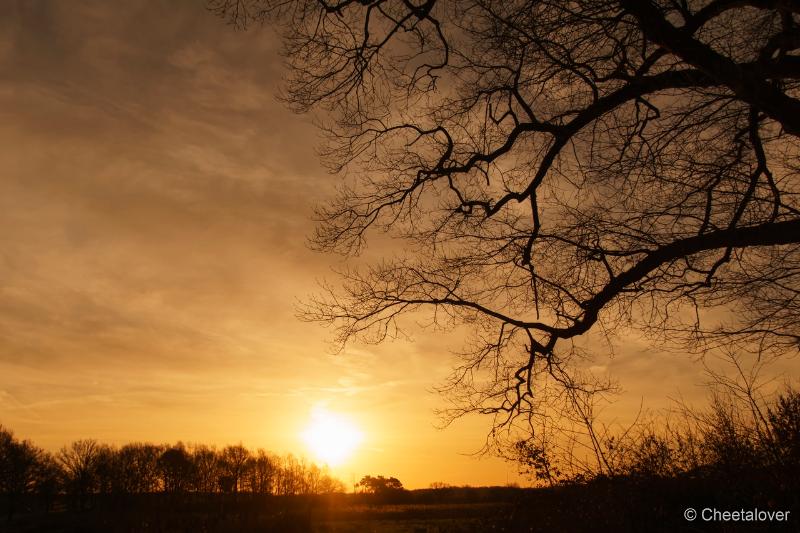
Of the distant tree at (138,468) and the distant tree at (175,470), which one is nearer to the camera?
the distant tree at (138,468)

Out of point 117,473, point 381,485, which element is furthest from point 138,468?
point 381,485

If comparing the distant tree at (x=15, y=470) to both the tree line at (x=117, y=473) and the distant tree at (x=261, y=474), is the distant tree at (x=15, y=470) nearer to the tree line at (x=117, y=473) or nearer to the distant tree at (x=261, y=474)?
the tree line at (x=117, y=473)

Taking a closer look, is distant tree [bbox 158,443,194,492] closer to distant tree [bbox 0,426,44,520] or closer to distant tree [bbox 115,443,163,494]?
distant tree [bbox 115,443,163,494]

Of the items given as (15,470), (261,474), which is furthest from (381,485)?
(15,470)

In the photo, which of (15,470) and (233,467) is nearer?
(15,470)

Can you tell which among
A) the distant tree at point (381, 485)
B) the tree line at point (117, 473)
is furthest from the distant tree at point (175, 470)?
the distant tree at point (381, 485)

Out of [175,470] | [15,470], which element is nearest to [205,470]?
[175,470]

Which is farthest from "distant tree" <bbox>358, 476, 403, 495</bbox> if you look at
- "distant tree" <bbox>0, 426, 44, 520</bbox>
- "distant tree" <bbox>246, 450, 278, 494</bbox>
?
"distant tree" <bbox>0, 426, 44, 520</bbox>

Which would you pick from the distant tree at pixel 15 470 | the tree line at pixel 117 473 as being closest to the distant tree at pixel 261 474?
the tree line at pixel 117 473

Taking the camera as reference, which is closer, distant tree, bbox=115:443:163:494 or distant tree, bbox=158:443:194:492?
distant tree, bbox=115:443:163:494

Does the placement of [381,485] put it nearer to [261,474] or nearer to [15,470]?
[261,474]

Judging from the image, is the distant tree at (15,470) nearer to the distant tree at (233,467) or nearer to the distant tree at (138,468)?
the distant tree at (138,468)

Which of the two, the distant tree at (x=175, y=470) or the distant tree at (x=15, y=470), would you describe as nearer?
the distant tree at (x=15, y=470)

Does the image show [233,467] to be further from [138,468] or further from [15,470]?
[15,470]
